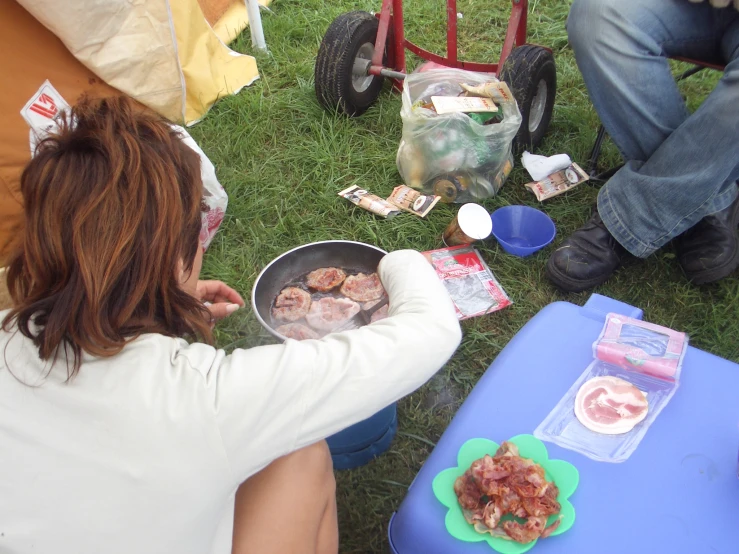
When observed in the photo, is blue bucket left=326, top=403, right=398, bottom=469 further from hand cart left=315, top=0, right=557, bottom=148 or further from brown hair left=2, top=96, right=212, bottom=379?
hand cart left=315, top=0, right=557, bottom=148

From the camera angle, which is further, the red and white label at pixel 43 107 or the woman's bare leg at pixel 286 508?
the red and white label at pixel 43 107

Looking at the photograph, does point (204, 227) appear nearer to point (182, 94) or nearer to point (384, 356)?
point (182, 94)

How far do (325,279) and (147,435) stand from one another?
0.80 m

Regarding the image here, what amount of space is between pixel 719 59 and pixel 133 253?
5.56 ft

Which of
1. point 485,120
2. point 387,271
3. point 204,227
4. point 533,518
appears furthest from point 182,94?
point 533,518

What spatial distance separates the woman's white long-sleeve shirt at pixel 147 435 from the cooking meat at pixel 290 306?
0.61 meters

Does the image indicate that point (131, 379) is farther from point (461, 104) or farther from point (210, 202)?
point (461, 104)

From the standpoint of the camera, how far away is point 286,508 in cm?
92

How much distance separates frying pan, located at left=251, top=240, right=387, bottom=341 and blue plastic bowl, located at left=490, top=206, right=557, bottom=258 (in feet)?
1.79

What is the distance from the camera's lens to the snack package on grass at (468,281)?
1.69 metres

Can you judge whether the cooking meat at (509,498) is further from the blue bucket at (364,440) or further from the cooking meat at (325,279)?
the cooking meat at (325,279)

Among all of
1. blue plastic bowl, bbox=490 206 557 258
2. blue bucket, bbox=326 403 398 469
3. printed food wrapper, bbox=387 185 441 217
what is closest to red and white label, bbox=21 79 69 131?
printed food wrapper, bbox=387 185 441 217

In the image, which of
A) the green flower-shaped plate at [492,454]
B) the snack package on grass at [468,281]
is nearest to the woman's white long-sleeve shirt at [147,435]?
the green flower-shaped plate at [492,454]

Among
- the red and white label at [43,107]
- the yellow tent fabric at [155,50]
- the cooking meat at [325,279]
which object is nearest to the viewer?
the cooking meat at [325,279]
